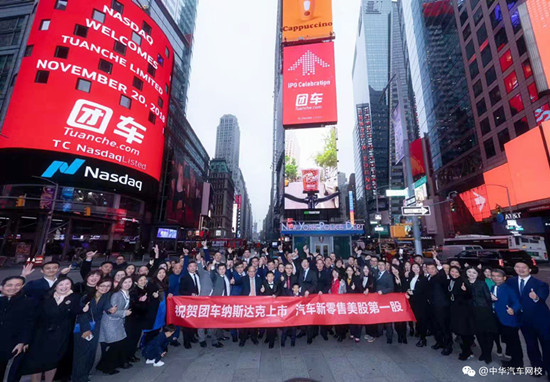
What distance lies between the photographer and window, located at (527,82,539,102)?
95.9 ft

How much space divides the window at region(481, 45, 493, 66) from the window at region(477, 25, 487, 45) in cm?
192

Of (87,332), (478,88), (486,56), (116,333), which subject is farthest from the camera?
(478,88)

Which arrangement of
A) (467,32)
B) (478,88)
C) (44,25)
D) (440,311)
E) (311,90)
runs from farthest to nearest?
(467,32), (478,88), (311,90), (44,25), (440,311)

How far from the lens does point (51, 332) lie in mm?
4219

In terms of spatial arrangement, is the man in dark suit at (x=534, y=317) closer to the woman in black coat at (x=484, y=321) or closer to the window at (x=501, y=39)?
the woman in black coat at (x=484, y=321)

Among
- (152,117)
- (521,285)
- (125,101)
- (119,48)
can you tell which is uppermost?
(119,48)

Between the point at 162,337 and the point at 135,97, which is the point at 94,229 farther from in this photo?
the point at 162,337

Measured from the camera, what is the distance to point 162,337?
583 centimetres

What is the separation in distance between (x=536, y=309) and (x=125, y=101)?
105 ft

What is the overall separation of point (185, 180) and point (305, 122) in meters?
25.5

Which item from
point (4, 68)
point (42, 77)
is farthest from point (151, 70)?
point (4, 68)

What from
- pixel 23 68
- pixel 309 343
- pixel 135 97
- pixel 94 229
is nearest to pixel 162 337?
pixel 309 343

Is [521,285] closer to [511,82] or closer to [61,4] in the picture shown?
[61,4]

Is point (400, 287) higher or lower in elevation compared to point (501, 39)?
lower
